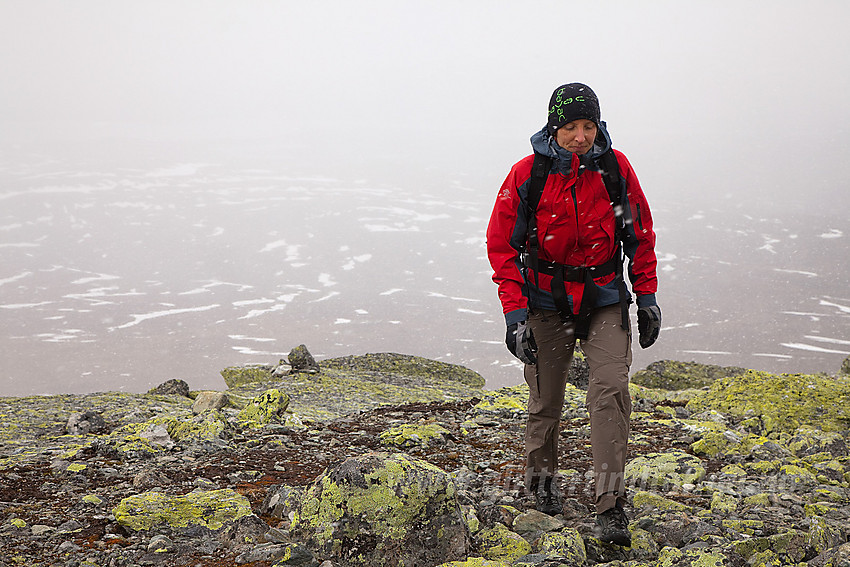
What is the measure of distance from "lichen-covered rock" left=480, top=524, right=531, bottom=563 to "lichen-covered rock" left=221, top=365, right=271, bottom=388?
16154 mm

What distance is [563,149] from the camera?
5.53m

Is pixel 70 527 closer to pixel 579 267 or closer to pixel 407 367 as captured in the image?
pixel 579 267

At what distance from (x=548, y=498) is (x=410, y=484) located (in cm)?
179

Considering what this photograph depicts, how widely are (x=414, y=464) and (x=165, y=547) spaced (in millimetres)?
2057

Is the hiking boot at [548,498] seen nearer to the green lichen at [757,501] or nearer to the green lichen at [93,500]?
the green lichen at [757,501]

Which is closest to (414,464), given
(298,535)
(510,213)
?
(298,535)

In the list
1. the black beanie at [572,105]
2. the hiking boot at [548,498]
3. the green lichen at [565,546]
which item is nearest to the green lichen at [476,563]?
the green lichen at [565,546]

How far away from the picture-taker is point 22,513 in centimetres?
→ 601

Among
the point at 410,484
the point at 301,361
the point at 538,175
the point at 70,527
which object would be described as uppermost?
the point at 538,175

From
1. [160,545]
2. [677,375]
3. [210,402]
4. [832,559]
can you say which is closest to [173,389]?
[210,402]

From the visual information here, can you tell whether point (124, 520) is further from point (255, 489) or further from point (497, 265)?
point (497, 265)

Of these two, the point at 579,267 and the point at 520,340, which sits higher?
the point at 579,267

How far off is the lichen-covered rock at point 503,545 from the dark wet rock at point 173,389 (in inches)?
511

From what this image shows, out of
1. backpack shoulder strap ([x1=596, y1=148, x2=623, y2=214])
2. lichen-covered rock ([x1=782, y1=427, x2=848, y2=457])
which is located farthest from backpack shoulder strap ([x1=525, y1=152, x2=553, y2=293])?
lichen-covered rock ([x1=782, y1=427, x2=848, y2=457])
